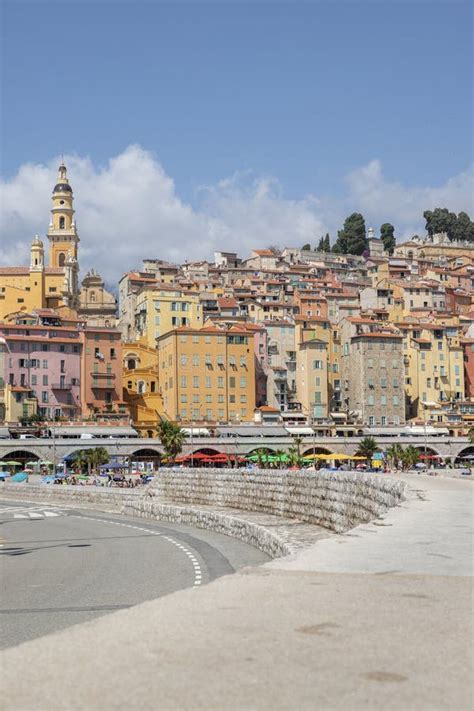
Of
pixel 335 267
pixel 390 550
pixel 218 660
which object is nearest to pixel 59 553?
pixel 390 550

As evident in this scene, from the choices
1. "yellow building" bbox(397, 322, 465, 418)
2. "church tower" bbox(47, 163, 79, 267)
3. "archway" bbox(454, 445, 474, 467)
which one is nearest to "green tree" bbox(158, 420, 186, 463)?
"archway" bbox(454, 445, 474, 467)

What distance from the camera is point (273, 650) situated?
777 cm

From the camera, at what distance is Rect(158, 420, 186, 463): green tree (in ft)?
334

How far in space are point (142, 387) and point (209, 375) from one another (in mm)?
10390

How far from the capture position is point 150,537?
34.8 meters

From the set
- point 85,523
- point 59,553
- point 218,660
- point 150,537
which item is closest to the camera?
point 218,660

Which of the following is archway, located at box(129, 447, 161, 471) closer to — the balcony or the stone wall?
the balcony

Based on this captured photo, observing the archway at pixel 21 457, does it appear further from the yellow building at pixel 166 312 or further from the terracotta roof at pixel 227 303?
the terracotta roof at pixel 227 303

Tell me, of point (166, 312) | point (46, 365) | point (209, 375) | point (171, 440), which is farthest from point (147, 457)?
point (166, 312)

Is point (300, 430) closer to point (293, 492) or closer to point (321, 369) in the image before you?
point (321, 369)

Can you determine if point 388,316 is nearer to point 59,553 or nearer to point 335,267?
point 335,267

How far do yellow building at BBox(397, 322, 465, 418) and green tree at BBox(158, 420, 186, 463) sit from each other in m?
41.3

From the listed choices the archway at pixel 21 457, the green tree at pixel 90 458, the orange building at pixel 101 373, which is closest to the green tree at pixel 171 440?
the green tree at pixel 90 458

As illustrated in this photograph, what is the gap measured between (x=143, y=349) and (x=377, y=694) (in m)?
124
